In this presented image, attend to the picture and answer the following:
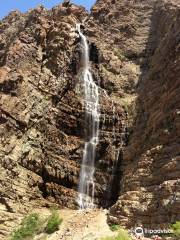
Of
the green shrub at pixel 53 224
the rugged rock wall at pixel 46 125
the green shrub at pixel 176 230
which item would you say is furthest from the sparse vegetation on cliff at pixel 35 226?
the green shrub at pixel 176 230

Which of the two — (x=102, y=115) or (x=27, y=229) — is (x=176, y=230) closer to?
(x=27, y=229)

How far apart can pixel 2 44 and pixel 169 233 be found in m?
40.1

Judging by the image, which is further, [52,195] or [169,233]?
[52,195]

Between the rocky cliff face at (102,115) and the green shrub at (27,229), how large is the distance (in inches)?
45.9

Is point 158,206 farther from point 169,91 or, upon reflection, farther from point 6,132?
point 6,132

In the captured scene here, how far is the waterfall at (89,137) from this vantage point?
4206 centimetres

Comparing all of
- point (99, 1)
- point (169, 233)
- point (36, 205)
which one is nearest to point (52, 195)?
point (36, 205)

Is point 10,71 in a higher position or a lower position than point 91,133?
higher

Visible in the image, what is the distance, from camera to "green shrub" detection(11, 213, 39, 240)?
35.4 m

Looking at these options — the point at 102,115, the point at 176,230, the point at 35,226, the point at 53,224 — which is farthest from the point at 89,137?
the point at 176,230

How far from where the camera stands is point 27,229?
35812 millimetres

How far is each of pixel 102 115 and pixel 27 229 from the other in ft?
51.0

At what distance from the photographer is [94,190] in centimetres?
4228

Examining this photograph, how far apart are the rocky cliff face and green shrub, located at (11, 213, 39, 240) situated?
117 cm
